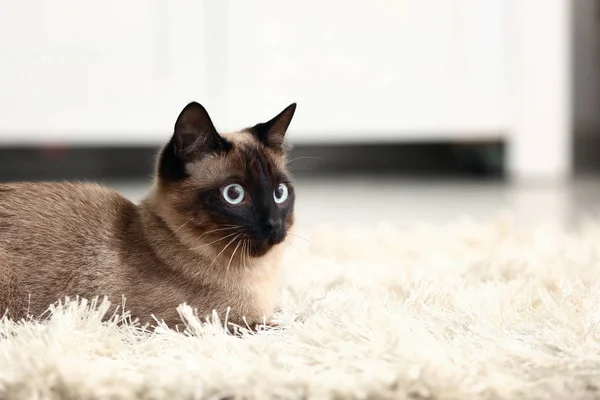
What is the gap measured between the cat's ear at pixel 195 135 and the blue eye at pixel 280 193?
0.29ft

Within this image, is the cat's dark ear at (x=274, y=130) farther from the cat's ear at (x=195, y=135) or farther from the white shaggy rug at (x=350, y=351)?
the white shaggy rug at (x=350, y=351)

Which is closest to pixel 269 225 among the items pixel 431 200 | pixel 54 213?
pixel 54 213

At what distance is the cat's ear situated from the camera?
0.91 metres

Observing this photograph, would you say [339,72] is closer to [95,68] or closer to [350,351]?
[95,68]

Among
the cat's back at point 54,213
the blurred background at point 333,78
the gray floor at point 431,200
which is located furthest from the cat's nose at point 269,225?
the blurred background at point 333,78

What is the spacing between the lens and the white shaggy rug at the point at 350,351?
2.17 feet

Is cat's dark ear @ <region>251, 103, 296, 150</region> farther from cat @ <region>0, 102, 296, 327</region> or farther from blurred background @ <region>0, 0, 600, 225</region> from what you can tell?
blurred background @ <region>0, 0, 600, 225</region>

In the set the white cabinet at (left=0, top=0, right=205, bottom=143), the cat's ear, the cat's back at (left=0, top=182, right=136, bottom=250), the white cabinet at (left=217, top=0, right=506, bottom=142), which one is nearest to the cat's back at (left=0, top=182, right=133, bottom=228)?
the cat's back at (left=0, top=182, right=136, bottom=250)

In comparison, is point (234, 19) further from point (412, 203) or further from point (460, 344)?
point (460, 344)

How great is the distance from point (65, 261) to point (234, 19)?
6.51 feet

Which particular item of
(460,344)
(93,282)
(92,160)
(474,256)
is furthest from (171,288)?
(92,160)

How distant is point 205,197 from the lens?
3.00 ft

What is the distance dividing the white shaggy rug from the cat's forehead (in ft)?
0.60

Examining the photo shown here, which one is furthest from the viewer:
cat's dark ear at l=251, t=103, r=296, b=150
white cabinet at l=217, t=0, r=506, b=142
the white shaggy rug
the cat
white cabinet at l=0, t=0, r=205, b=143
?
white cabinet at l=217, t=0, r=506, b=142
